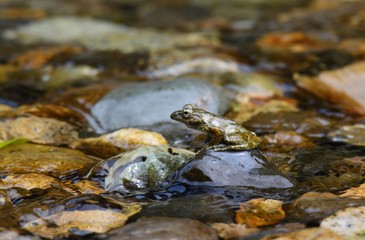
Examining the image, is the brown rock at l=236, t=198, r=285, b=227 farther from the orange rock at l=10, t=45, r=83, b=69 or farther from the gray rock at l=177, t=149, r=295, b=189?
the orange rock at l=10, t=45, r=83, b=69

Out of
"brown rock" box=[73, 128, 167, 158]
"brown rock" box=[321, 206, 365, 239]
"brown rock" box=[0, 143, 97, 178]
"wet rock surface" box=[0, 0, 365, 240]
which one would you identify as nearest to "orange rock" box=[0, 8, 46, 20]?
"wet rock surface" box=[0, 0, 365, 240]

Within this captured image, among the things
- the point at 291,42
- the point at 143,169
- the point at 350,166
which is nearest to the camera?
the point at 143,169

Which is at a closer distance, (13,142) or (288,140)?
(13,142)

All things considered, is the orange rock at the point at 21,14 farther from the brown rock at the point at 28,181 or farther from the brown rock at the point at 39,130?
the brown rock at the point at 28,181

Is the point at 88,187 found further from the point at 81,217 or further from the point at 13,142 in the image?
the point at 13,142

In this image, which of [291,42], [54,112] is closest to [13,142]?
[54,112]
